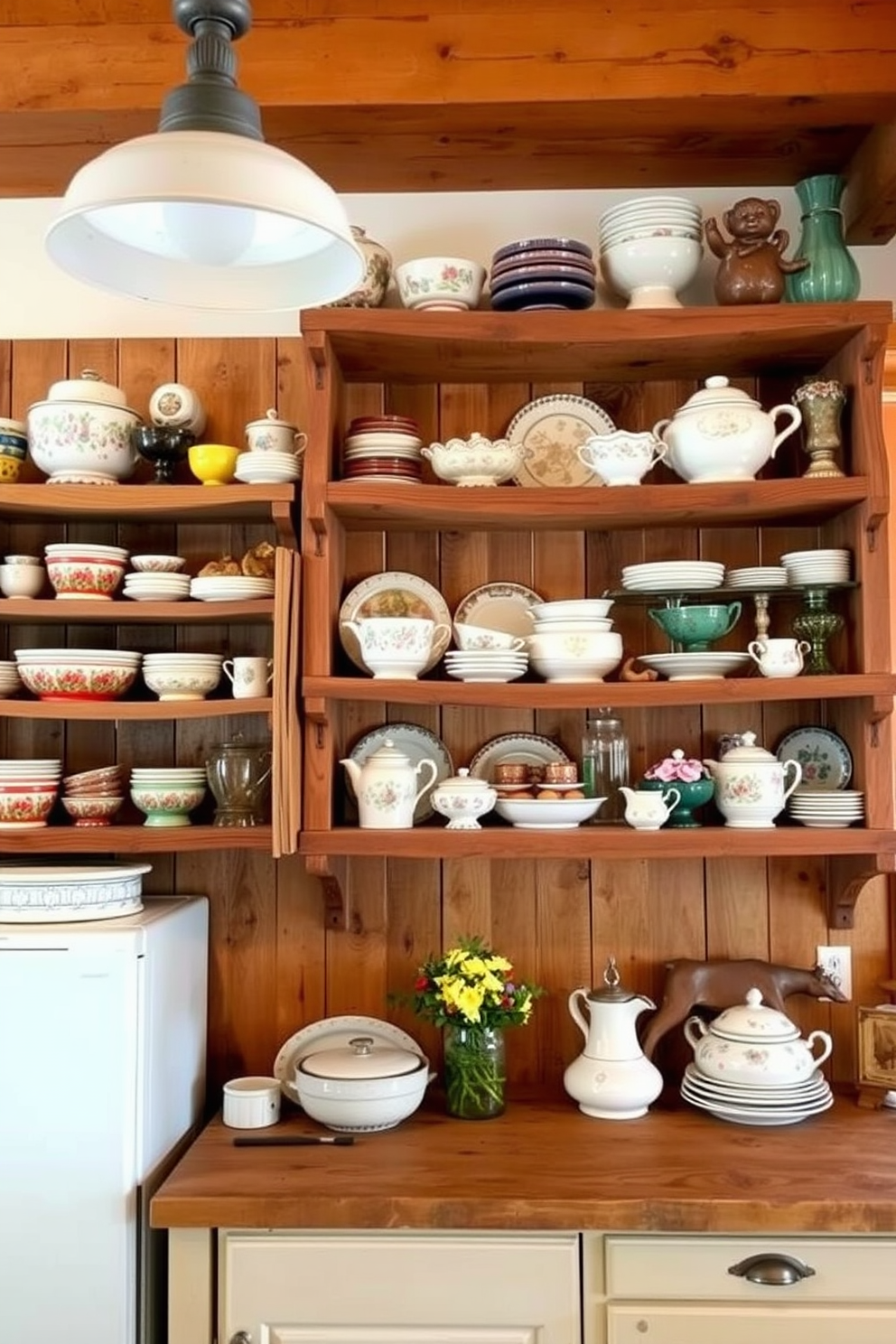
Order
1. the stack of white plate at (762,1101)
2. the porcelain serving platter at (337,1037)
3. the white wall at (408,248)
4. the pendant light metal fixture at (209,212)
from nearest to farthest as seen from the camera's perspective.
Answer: the pendant light metal fixture at (209,212) < the stack of white plate at (762,1101) < the porcelain serving platter at (337,1037) < the white wall at (408,248)

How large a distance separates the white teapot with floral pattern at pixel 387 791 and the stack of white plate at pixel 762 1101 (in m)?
0.68

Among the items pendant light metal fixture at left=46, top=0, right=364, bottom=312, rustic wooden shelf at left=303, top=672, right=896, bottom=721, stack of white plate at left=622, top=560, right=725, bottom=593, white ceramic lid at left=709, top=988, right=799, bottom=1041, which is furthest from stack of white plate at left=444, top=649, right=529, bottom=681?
pendant light metal fixture at left=46, top=0, right=364, bottom=312

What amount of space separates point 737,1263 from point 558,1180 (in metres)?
0.27

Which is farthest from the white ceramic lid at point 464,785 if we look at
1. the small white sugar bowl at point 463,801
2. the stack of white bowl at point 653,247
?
the stack of white bowl at point 653,247

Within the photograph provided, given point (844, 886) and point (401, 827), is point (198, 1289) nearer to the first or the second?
point (401, 827)

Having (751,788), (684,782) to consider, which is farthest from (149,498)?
(751,788)

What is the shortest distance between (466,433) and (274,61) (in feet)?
2.36

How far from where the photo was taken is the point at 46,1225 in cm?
163

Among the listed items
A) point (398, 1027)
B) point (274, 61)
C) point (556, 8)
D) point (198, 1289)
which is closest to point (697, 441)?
point (556, 8)

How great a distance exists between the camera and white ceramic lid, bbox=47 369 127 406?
1976mm

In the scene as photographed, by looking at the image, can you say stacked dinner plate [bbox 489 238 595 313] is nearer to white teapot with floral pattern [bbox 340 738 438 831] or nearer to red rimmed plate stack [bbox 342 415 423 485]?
red rimmed plate stack [bbox 342 415 423 485]

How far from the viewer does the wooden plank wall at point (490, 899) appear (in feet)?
6.86

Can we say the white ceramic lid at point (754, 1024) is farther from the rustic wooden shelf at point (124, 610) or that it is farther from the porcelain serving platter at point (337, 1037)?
the rustic wooden shelf at point (124, 610)

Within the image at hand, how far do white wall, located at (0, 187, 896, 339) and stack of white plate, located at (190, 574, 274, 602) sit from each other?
1.86 feet
